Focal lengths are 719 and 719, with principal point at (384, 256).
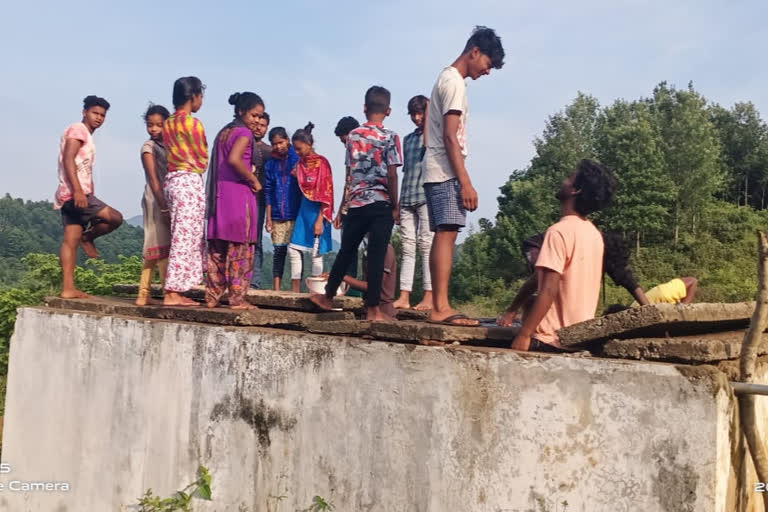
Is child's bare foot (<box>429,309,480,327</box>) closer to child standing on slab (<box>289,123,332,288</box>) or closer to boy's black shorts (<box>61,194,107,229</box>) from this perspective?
child standing on slab (<box>289,123,332,288</box>)

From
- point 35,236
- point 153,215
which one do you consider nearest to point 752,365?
point 153,215

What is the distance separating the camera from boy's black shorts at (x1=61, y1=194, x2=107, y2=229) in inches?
220

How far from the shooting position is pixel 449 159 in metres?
3.94

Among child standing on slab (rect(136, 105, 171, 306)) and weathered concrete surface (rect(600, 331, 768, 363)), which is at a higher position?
child standing on slab (rect(136, 105, 171, 306))

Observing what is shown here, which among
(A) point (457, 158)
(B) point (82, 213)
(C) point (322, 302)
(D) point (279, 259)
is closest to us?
(A) point (457, 158)

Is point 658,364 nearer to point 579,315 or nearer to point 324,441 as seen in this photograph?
point 579,315

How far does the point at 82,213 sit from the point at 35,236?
78.2m

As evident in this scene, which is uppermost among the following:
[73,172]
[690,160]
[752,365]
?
Result: [690,160]

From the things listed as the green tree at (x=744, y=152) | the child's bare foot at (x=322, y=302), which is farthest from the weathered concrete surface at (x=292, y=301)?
the green tree at (x=744, y=152)

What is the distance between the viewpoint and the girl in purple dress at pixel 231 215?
4.85 meters

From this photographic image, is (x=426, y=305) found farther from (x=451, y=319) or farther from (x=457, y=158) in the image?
(x=457, y=158)

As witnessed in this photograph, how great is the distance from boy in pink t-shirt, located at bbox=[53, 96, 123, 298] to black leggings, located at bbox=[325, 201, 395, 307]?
2152 mm

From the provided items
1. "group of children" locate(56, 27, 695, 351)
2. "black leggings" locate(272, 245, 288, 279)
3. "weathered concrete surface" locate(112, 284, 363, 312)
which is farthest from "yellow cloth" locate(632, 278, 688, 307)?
"black leggings" locate(272, 245, 288, 279)

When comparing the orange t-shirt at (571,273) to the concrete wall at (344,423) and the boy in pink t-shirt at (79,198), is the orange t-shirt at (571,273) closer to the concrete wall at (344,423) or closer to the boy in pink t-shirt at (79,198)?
the concrete wall at (344,423)
